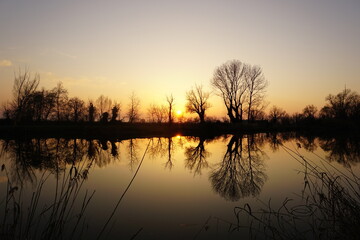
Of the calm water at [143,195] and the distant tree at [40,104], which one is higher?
the distant tree at [40,104]

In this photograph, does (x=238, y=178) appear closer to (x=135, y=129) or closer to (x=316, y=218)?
(x=316, y=218)

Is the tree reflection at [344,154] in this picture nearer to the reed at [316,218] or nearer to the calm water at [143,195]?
the calm water at [143,195]

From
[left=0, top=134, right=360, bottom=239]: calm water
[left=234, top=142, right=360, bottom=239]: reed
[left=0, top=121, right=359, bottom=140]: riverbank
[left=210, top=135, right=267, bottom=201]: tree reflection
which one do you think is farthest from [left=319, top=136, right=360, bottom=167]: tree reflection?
[left=0, top=121, right=359, bottom=140]: riverbank

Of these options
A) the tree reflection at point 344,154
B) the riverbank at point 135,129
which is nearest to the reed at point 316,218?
the tree reflection at point 344,154

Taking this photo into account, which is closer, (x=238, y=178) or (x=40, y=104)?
(x=238, y=178)

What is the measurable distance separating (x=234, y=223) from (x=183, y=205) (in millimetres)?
1710

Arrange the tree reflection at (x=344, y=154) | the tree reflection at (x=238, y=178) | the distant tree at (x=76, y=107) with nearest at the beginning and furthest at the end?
the tree reflection at (x=238, y=178), the tree reflection at (x=344, y=154), the distant tree at (x=76, y=107)

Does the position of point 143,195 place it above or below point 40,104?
below

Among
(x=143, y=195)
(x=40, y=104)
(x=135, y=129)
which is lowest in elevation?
(x=143, y=195)

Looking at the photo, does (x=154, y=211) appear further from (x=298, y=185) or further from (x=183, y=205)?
(x=298, y=185)

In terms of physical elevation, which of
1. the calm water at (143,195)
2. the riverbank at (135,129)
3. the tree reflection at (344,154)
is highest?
the riverbank at (135,129)

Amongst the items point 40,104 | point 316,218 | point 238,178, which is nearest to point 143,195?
point 238,178

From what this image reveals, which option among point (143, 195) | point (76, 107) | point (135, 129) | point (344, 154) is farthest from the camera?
point (76, 107)

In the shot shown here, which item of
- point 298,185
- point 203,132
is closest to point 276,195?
point 298,185
